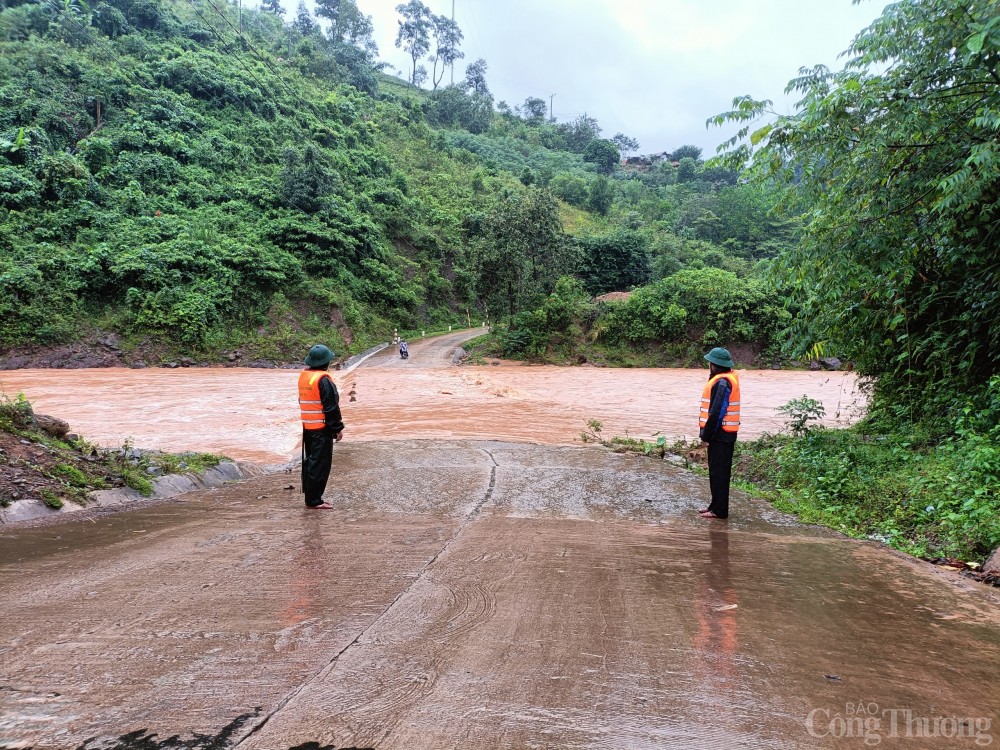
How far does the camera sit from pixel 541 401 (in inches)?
728

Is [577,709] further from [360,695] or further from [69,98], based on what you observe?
[69,98]

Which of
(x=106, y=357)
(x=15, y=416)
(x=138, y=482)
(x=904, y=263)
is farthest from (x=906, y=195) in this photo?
(x=106, y=357)

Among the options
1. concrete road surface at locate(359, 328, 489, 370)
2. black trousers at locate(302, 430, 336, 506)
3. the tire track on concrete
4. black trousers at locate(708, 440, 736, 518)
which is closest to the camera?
the tire track on concrete

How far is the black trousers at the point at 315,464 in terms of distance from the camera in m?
5.79

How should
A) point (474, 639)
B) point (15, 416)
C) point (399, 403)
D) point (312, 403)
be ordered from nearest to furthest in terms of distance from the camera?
point (474, 639)
point (312, 403)
point (15, 416)
point (399, 403)

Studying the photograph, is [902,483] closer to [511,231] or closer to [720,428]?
[720,428]

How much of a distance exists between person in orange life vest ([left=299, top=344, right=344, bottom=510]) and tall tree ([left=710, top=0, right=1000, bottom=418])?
18.7 ft

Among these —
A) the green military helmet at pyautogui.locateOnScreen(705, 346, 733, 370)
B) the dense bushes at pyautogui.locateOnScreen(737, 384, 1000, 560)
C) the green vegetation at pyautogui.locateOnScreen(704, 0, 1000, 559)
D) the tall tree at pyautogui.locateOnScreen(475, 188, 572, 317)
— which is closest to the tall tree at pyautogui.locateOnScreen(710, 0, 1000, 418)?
the green vegetation at pyautogui.locateOnScreen(704, 0, 1000, 559)

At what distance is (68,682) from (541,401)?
1654 cm

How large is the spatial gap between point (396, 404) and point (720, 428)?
1235cm

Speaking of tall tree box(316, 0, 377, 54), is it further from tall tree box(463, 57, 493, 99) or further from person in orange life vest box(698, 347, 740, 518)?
A: person in orange life vest box(698, 347, 740, 518)

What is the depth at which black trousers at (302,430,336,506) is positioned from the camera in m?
5.79

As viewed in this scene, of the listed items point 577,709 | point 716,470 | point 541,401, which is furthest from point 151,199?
point 577,709

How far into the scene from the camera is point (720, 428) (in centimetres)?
602
